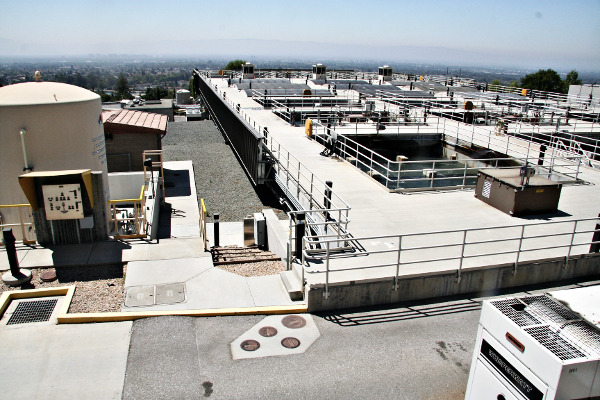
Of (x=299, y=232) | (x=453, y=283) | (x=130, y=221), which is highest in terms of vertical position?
(x=299, y=232)

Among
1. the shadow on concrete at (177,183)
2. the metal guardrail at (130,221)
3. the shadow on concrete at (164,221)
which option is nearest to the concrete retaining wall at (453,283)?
the metal guardrail at (130,221)

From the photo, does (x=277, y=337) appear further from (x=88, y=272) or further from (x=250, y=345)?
(x=88, y=272)

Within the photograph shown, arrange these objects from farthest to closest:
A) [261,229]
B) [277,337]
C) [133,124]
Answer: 1. [133,124]
2. [261,229]
3. [277,337]

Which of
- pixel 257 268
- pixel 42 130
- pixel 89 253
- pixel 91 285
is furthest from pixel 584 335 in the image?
pixel 42 130

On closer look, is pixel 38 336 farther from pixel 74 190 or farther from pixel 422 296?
pixel 422 296

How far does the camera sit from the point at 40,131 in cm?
1153

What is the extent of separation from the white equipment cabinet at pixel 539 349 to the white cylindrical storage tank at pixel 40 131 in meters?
10.5

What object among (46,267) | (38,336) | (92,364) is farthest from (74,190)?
(92,364)

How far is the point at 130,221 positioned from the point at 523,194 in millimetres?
10961

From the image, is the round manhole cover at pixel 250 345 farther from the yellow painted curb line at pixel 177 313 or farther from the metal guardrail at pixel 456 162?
the metal guardrail at pixel 456 162

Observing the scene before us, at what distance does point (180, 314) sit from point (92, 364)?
1.63 meters

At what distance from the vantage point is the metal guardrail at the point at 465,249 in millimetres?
9117

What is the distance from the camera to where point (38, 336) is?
7.62 m

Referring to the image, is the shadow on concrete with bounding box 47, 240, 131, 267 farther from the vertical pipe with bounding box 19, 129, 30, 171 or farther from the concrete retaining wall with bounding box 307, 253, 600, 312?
the concrete retaining wall with bounding box 307, 253, 600, 312
